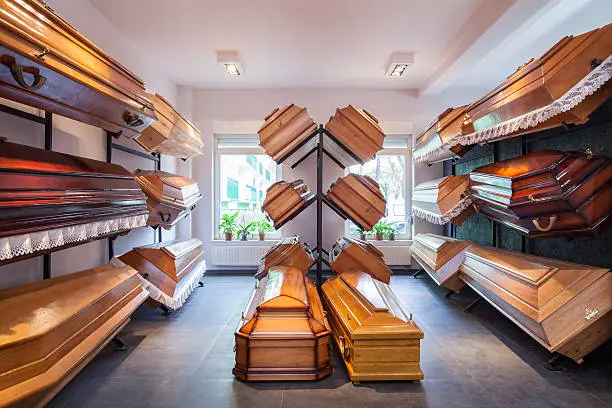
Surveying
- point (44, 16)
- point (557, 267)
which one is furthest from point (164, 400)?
point (557, 267)

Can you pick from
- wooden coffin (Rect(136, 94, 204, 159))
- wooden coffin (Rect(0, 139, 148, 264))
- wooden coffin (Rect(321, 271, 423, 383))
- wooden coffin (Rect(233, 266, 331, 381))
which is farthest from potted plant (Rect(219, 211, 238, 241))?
wooden coffin (Rect(321, 271, 423, 383))

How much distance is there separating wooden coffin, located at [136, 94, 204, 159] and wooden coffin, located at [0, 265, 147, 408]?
4.23ft

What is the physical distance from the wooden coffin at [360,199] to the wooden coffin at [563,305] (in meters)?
1.16

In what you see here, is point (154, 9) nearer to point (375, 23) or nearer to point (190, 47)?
point (190, 47)

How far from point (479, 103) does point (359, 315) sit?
230cm

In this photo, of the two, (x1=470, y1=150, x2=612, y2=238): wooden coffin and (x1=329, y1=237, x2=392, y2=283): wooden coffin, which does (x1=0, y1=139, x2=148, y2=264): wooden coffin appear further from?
(x1=470, y1=150, x2=612, y2=238): wooden coffin

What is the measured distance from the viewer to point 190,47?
159 inches

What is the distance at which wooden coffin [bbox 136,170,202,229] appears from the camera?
3.20 m

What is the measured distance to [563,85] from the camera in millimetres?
2225

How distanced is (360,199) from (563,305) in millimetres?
1623

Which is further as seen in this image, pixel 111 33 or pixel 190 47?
pixel 190 47

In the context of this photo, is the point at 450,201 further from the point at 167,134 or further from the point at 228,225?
the point at 228,225

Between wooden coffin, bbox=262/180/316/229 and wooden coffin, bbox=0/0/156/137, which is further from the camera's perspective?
wooden coffin, bbox=262/180/316/229

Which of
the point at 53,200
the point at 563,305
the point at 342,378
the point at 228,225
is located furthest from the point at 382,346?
the point at 228,225
